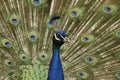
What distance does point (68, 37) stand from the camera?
512cm

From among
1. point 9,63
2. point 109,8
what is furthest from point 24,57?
point 109,8

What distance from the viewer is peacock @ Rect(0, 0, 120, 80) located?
5.14 metres

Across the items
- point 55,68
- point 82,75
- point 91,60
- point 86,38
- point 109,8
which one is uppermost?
point 109,8

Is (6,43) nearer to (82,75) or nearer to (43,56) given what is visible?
(43,56)

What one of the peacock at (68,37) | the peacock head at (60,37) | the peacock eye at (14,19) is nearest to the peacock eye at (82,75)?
the peacock at (68,37)

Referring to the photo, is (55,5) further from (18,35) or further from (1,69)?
(1,69)

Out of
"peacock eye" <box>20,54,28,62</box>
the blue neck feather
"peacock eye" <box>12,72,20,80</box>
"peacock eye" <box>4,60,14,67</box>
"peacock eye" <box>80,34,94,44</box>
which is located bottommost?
the blue neck feather

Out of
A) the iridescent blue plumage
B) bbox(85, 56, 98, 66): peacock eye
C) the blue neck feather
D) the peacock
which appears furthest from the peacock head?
bbox(85, 56, 98, 66): peacock eye

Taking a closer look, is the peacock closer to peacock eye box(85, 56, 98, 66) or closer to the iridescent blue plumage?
peacock eye box(85, 56, 98, 66)

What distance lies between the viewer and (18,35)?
17.2 ft

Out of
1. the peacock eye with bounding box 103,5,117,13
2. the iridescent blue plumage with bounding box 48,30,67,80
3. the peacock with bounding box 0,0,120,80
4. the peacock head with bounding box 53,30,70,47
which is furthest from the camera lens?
the peacock with bounding box 0,0,120,80

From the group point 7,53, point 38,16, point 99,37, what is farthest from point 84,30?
point 7,53

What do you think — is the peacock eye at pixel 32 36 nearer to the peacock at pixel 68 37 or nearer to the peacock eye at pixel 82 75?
the peacock at pixel 68 37

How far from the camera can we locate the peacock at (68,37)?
5.14 m
